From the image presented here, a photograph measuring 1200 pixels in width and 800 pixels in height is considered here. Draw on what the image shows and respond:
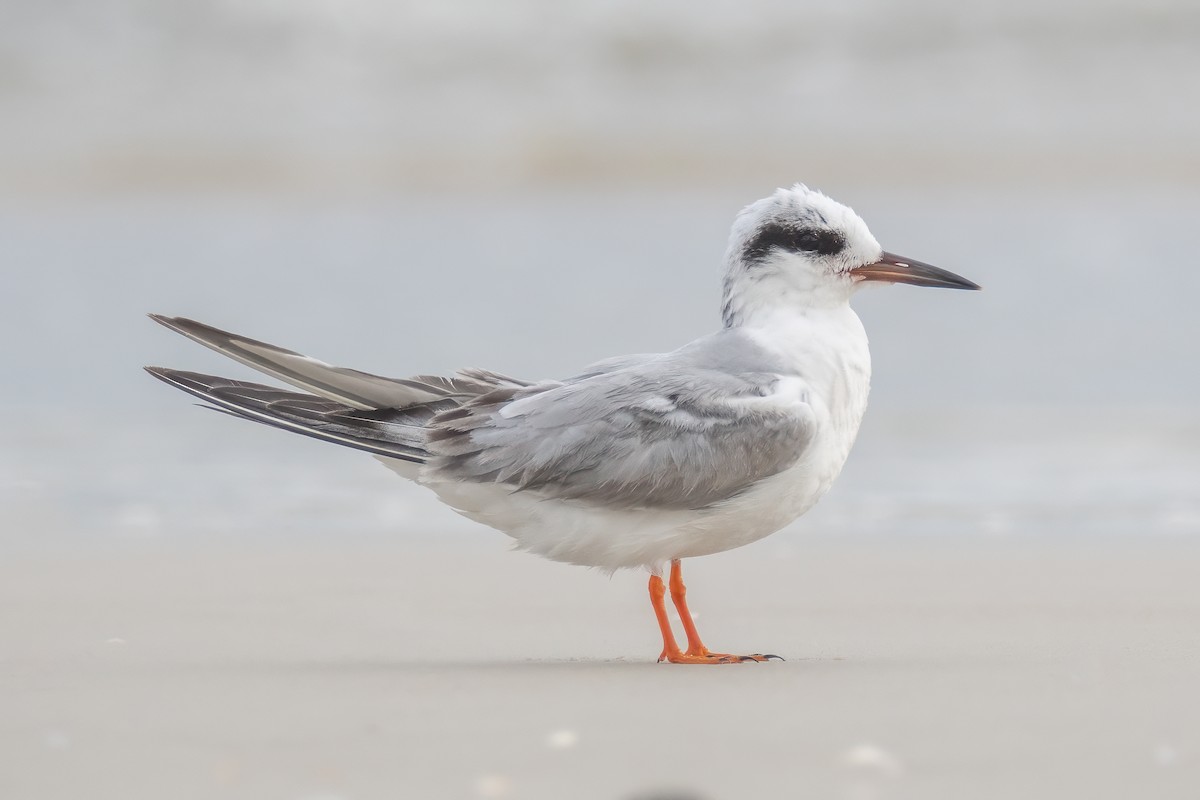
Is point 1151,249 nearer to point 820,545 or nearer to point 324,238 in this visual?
point 324,238

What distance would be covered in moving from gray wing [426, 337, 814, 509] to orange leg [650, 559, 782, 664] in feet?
1.13

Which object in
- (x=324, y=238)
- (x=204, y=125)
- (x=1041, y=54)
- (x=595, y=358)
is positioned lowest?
(x=595, y=358)

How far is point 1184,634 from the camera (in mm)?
4652

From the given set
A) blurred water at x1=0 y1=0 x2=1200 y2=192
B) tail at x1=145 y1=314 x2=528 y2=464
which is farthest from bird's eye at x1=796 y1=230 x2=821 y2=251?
blurred water at x1=0 y1=0 x2=1200 y2=192

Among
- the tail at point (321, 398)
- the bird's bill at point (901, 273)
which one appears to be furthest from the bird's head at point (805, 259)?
the tail at point (321, 398)

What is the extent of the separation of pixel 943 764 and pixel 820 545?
123 inches

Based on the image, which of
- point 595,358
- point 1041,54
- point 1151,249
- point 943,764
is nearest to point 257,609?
point 943,764

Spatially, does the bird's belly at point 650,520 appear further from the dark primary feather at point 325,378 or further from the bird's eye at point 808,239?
the bird's eye at point 808,239

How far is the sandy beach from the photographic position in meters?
3.25

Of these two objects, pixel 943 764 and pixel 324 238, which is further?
pixel 324 238

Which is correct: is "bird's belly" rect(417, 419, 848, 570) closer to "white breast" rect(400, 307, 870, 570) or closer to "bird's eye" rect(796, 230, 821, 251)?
"white breast" rect(400, 307, 870, 570)

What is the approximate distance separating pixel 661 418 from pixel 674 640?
611 mm

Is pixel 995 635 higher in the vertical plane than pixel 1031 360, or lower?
lower

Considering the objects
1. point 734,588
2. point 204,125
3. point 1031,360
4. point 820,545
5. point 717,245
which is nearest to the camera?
point 734,588
